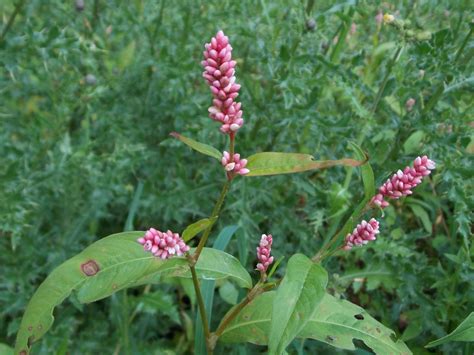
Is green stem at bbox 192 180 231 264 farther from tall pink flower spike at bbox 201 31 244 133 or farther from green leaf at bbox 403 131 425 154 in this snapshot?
green leaf at bbox 403 131 425 154

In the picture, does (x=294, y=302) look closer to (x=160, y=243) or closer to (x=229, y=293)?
(x=160, y=243)

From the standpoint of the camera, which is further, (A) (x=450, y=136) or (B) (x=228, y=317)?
(A) (x=450, y=136)

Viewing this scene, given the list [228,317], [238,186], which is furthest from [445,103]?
[228,317]

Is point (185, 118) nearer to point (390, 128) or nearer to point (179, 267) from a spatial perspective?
point (390, 128)

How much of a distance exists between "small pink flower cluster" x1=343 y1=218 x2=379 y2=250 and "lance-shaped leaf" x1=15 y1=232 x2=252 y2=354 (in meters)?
0.45

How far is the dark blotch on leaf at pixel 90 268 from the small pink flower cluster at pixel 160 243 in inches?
10.4

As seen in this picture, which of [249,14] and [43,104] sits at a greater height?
[249,14]

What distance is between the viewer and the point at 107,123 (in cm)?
342

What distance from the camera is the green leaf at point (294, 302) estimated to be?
1322 millimetres

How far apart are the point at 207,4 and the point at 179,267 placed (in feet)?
7.35

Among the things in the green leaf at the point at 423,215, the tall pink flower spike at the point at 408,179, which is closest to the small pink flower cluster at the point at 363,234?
the tall pink flower spike at the point at 408,179

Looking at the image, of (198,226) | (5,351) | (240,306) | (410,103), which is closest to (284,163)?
(198,226)

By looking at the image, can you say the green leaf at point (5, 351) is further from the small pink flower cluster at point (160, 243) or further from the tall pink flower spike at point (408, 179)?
the tall pink flower spike at point (408, 179)

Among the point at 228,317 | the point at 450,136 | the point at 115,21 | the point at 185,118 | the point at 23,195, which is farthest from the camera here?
the point at 115,21
